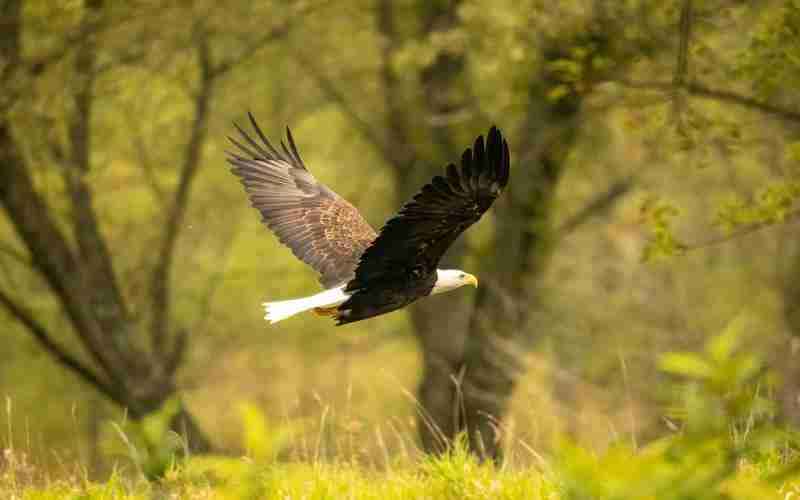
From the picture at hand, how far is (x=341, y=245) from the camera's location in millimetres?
8109

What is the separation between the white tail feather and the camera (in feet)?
22.6

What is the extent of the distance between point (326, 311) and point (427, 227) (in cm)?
113

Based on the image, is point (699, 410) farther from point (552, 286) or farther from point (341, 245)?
point (552, 286)

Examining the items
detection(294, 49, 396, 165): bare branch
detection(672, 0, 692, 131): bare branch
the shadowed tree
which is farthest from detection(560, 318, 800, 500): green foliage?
detection(294, 49, 396, 165): bare branch

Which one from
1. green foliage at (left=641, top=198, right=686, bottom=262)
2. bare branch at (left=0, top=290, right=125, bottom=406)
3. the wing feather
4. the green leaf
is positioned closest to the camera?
the green leaf

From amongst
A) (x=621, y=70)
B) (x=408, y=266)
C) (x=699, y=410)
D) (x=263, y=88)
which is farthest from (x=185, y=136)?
(x=699, y=410)

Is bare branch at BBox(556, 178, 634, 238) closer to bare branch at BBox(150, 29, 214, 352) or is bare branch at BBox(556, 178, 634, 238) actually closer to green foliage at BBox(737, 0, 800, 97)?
bare branch at BBox(150, 29, 214, 352)

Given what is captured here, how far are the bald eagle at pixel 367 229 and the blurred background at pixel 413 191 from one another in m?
0.83

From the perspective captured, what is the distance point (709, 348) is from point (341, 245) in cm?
521

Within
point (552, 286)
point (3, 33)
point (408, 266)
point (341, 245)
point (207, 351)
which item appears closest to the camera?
point (408, 266)

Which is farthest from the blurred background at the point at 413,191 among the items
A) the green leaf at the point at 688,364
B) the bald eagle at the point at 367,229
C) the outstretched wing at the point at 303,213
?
the green leaf at the point at 688,364

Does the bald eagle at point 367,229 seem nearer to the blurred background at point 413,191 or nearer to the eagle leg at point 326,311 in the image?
the eagle leg at point 326,311

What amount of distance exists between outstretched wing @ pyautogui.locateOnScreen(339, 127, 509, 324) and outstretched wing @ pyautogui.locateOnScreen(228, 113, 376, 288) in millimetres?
620

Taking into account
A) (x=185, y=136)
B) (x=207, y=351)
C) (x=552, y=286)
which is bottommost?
(x=207, y=351)
